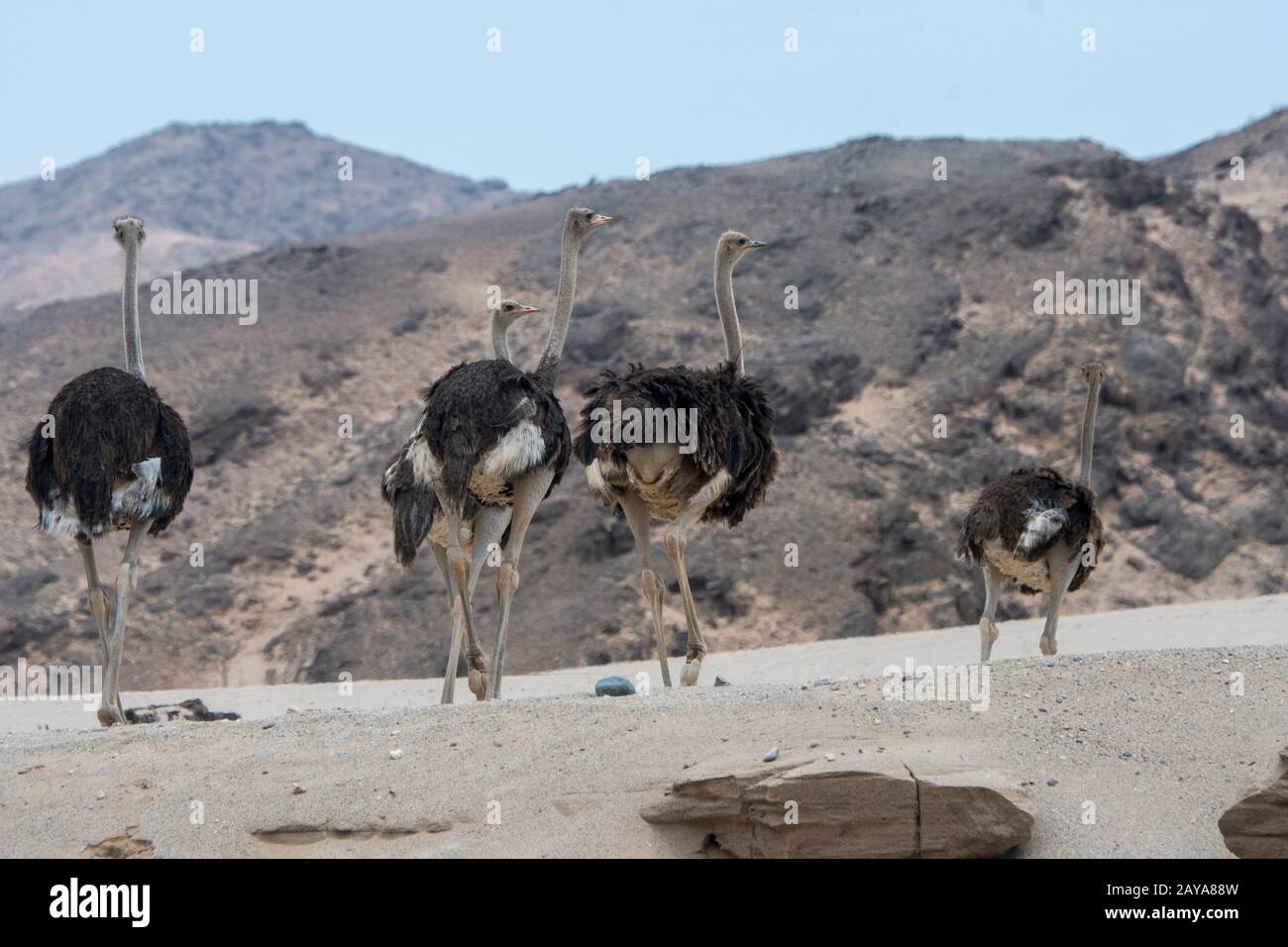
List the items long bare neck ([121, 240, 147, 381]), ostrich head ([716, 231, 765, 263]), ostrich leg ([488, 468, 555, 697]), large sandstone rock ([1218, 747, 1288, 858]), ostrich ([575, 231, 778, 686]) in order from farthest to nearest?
ostrich head ([716, 231, 765, 263]) < long bare neck ([121, 240, 147, 381]) < ostrich ([575, 231, 778, 686]) < ostrich leg ([488, 468, 555, 697]) < large sandstone rock ([1218, 747, 1288, 858])

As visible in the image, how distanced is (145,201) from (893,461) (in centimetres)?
7212

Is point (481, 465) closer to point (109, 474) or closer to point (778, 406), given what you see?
point (109, 474)

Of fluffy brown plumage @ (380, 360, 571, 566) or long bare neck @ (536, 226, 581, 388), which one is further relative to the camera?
long bare neck @ (536, 226, 581, 388)

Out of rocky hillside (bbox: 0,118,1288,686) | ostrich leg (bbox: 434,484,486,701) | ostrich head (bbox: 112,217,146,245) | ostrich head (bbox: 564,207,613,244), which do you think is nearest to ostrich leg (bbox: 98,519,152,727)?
ostrich leg (bbox: 434,484,486,701)

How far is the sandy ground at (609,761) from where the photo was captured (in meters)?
6.79

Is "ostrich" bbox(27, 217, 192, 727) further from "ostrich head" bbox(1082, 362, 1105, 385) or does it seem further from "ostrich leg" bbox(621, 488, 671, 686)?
"ostrich head" bbox(1082, 362, 1105, 385)

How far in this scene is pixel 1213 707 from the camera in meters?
7.61

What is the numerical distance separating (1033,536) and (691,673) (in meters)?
3.24

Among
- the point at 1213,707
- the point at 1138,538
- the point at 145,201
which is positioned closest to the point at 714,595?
the point at 1138,538

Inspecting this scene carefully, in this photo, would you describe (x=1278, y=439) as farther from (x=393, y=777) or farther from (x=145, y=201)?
(x=145, y=201)

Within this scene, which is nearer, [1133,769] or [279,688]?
[1133,769]

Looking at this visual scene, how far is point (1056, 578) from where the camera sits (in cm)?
1232

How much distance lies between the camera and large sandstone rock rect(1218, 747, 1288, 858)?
6.29m

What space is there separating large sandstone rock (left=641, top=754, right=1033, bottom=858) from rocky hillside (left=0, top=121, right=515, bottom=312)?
7371cm
